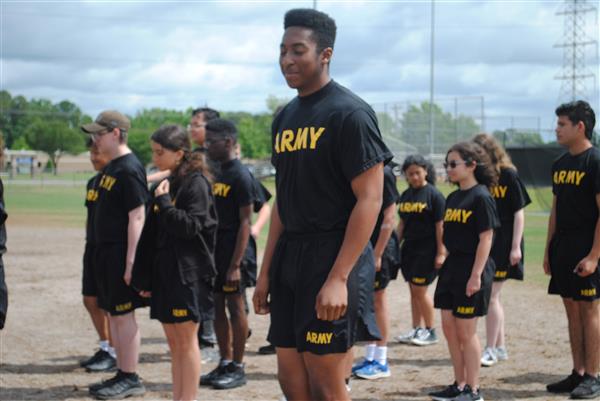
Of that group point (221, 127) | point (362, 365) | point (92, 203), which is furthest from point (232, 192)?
point (362, 365)

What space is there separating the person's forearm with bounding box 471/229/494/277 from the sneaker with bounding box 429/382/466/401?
103cm

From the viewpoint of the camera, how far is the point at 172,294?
6.28 m

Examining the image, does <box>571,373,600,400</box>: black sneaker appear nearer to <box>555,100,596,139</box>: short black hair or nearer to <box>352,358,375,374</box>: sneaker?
<box>352,358,375,374</box>: sneaker

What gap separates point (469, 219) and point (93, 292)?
4004 mm

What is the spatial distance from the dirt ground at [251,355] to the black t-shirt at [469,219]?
1.45 meters

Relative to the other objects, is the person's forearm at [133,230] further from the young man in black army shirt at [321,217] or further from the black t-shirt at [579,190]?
the black t-shirt at [579,190]

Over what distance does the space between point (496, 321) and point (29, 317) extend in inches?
242

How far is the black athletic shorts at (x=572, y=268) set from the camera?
285 inches

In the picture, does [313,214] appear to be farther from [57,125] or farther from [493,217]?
[57,125]

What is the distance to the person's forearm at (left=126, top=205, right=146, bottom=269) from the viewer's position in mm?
7098

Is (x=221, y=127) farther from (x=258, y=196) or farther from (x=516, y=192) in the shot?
(x=516, y=192)

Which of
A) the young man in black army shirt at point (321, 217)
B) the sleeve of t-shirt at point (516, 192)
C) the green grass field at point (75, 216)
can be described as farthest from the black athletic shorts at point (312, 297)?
the green grass field at point (75, 216)

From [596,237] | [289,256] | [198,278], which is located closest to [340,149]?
[289,256]

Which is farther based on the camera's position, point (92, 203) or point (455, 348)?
point (92, 203)
